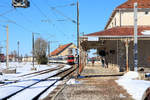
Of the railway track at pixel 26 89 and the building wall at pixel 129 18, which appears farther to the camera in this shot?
the building wall at pixel 129 18

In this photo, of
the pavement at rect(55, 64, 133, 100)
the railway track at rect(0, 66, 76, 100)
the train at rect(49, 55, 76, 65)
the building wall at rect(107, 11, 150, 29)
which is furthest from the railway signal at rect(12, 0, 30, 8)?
the train at rect(49, 55, 76, 65)

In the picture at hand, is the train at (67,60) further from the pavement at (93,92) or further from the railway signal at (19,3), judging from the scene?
the railway signal at (19,3)

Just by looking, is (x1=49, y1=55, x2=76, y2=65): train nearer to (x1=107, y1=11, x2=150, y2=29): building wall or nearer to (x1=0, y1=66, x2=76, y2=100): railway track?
(x1=107, y1=11, x2=150, y2=29): building wall

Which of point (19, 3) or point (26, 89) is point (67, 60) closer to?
point (26, 89)

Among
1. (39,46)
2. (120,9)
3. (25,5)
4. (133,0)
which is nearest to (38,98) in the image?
(25,5)

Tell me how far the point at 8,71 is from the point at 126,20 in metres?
15.7

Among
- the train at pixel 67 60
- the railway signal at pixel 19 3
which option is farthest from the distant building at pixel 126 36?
the train at pixel 67 60

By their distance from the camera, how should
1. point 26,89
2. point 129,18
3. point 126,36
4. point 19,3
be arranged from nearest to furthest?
point 19,3
point 26,89
point 126,36
point 129,18

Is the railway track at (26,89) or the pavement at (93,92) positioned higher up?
the pavement at (93,92)

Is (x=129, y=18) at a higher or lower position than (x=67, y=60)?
higher

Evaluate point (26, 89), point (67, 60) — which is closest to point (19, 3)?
point (26, 89)

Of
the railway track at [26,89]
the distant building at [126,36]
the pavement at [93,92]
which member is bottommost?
the railway track at [26,89]

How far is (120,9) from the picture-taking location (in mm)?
29688

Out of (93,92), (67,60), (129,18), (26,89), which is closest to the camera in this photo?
(93,92)
